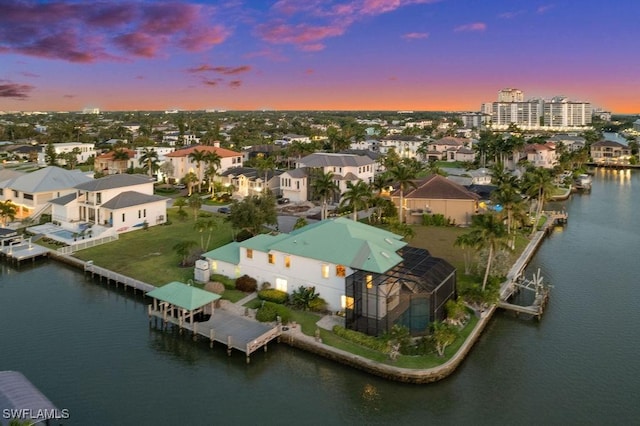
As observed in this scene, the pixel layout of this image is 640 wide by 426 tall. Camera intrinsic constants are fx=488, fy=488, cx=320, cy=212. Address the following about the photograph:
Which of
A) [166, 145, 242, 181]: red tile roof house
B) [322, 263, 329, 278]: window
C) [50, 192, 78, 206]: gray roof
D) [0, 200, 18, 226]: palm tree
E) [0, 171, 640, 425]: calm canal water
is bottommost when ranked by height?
[0, 171, 640, 425]: calm canal water

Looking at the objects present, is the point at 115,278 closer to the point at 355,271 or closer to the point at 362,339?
the point at 355,271

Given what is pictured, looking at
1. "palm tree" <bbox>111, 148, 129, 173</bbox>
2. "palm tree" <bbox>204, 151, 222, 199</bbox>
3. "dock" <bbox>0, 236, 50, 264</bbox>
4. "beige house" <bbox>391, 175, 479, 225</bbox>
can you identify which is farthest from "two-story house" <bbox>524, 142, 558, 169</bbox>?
"dock" <bbox>0, 236, 50, 264</bbox>

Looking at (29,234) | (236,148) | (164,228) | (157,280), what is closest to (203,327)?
(157,280)

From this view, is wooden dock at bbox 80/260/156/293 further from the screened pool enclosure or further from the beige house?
the beige house

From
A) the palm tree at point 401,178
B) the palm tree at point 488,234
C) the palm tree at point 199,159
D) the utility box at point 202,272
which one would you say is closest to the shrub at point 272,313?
the utility box at point 202,272

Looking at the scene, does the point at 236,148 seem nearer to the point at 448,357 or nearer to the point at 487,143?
the point at 487,143

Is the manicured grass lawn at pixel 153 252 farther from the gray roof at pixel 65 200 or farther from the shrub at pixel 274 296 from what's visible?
the gray roof at pixel 65 200
